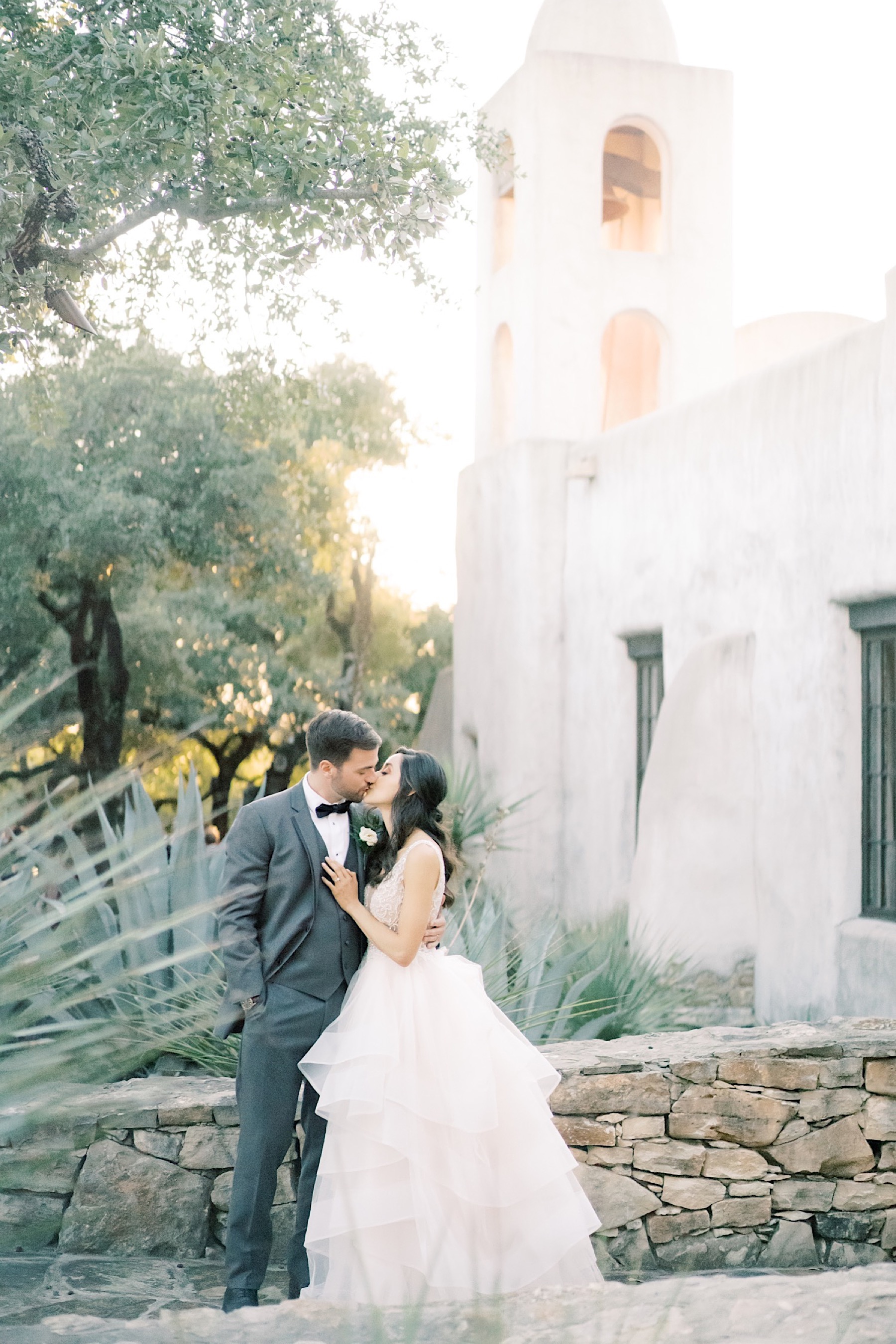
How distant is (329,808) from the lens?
14.1ft

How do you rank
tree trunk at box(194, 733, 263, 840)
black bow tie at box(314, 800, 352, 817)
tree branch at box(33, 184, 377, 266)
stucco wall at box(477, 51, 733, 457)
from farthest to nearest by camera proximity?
1. tree trunk at box(194, 733, 263, 840)
2. stucco wall at box(477, 51, 733, 457)
3. tree branch at box(33, 184, 377, 266)
4. black bow tie at box(314, 800, 352, 817)

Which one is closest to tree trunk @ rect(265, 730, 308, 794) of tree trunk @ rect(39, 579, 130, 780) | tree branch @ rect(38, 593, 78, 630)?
tree trunk @ rect(39, 579, 130, 780)

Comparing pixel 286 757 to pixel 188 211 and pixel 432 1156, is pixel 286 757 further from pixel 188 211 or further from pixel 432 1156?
pixel 432 1156

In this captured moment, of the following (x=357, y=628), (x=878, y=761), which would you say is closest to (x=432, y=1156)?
(x=878, y=761)

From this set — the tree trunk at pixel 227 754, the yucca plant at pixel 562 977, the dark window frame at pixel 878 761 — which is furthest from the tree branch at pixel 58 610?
the dark window frame at pixel 878 761

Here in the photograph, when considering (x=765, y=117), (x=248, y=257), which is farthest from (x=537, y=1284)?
(x=765, y=117)

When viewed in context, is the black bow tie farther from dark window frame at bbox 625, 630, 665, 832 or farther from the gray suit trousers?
dark window frame at bbox 625, 630, 665, 832

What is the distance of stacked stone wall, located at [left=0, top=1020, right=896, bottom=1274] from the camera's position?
15.5ft

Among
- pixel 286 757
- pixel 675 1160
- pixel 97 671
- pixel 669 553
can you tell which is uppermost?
pixel 669 553

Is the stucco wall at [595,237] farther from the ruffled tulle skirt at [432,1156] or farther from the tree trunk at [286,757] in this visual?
the ruffled tulle skirt at [432,1156]

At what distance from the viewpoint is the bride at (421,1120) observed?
4.01 meters

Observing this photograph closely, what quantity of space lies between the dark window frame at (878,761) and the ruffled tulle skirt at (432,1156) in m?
5.13

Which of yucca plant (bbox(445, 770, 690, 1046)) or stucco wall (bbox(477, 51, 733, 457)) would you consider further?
stucco wall (bbox(477, 51, 733, 457))

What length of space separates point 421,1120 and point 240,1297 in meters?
0.71
